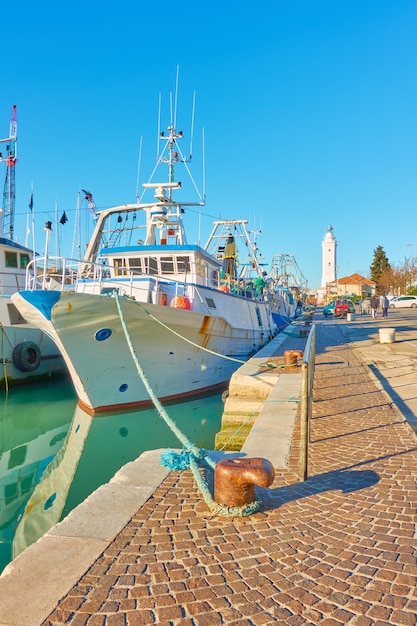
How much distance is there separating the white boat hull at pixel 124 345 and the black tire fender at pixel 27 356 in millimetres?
5559

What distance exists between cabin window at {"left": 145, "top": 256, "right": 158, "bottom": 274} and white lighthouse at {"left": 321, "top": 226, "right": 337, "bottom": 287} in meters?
129

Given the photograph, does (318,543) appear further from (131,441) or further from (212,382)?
(212,382)

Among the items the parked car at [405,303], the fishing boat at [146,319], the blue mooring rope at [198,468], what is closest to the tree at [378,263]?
the parked car at [405,303]

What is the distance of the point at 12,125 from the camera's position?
177 ft

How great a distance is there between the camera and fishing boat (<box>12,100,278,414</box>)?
33.9 ft

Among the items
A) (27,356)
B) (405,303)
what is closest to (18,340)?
(27,356)

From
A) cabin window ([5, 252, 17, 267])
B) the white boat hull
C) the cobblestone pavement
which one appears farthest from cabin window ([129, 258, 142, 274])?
the cobblestone pavement

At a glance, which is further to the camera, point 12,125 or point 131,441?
point 12,125

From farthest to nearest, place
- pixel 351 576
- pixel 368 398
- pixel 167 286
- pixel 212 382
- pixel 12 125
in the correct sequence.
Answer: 1. pixel 12 125
2. pixel 212 382
3. pixel 167 286
4. pixel 368 398
5. pixel 351 576

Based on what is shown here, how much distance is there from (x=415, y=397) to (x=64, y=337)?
26.2ft

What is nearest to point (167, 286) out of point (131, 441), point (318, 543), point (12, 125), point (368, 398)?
point (131, 441)

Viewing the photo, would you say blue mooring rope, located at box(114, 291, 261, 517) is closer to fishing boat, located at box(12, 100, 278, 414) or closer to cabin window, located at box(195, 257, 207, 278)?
fishing boat, located at box(12, 100, 278, 414)

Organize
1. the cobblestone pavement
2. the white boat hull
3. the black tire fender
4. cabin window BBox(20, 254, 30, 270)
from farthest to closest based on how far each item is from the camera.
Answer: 1. cabin window BBox(20, 254, 30, 270)
2. the black tire fender
3. the white boat hull
4. the cobblestone pavement

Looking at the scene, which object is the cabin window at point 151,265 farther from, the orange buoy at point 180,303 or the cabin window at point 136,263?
the orange buoy at point 180,303
